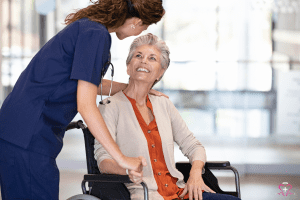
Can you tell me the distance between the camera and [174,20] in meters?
4.05

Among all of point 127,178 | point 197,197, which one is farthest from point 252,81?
point 127,178

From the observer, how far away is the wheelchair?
1402 millimetres

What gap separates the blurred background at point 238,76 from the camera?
4.03m

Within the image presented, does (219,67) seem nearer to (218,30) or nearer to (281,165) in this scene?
(218,30)

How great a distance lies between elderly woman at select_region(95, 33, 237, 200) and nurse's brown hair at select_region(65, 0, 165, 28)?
1.72ft

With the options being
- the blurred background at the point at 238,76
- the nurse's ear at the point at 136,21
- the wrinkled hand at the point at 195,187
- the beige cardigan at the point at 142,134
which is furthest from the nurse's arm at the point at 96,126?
the blurred background at the point at 238,76

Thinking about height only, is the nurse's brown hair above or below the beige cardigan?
above

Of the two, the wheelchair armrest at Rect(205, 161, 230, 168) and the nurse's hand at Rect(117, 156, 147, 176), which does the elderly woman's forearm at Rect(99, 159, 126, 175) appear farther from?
the wheelchair armrest at Rect(205, 161, 230, 168)

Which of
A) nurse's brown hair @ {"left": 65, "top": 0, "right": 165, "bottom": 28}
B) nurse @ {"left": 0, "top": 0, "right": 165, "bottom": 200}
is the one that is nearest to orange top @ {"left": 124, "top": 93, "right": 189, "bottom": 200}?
nurse @ {"left": 0, "top": 0, "right": 165, "bottom": 200}

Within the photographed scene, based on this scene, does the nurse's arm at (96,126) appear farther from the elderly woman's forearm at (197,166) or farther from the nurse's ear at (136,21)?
the elderly woman's forearm at (197,166)

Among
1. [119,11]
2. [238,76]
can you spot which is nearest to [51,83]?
[119,11]

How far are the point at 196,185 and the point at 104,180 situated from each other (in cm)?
52

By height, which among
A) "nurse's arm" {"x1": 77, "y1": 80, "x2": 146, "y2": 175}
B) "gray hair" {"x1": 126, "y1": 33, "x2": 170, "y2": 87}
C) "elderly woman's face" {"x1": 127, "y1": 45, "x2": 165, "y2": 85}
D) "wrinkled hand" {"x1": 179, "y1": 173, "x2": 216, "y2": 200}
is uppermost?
"gray hair" {"x1": 126, "y1": 33, "x2": 170, "y2": 87}

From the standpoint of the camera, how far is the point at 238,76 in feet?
13.3
